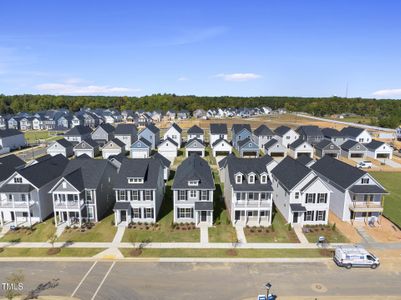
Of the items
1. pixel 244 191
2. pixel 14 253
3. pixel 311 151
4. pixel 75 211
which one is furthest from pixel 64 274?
pixel 311 151

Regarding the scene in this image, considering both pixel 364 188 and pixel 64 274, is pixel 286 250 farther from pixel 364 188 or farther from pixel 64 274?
pixel 64 274

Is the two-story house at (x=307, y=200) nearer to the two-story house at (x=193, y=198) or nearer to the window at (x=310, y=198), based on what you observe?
the window at (x=310, y=198)

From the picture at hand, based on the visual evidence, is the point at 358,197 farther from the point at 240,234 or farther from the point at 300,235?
the point at 240,234

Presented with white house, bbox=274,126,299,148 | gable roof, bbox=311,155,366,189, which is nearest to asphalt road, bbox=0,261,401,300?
gable roof, bbox=311,155,366,189

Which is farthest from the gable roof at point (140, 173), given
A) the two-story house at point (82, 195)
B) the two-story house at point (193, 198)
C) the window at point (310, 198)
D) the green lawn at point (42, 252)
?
the window at point (310, 198)

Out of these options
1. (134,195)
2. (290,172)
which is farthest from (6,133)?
(290,172)
